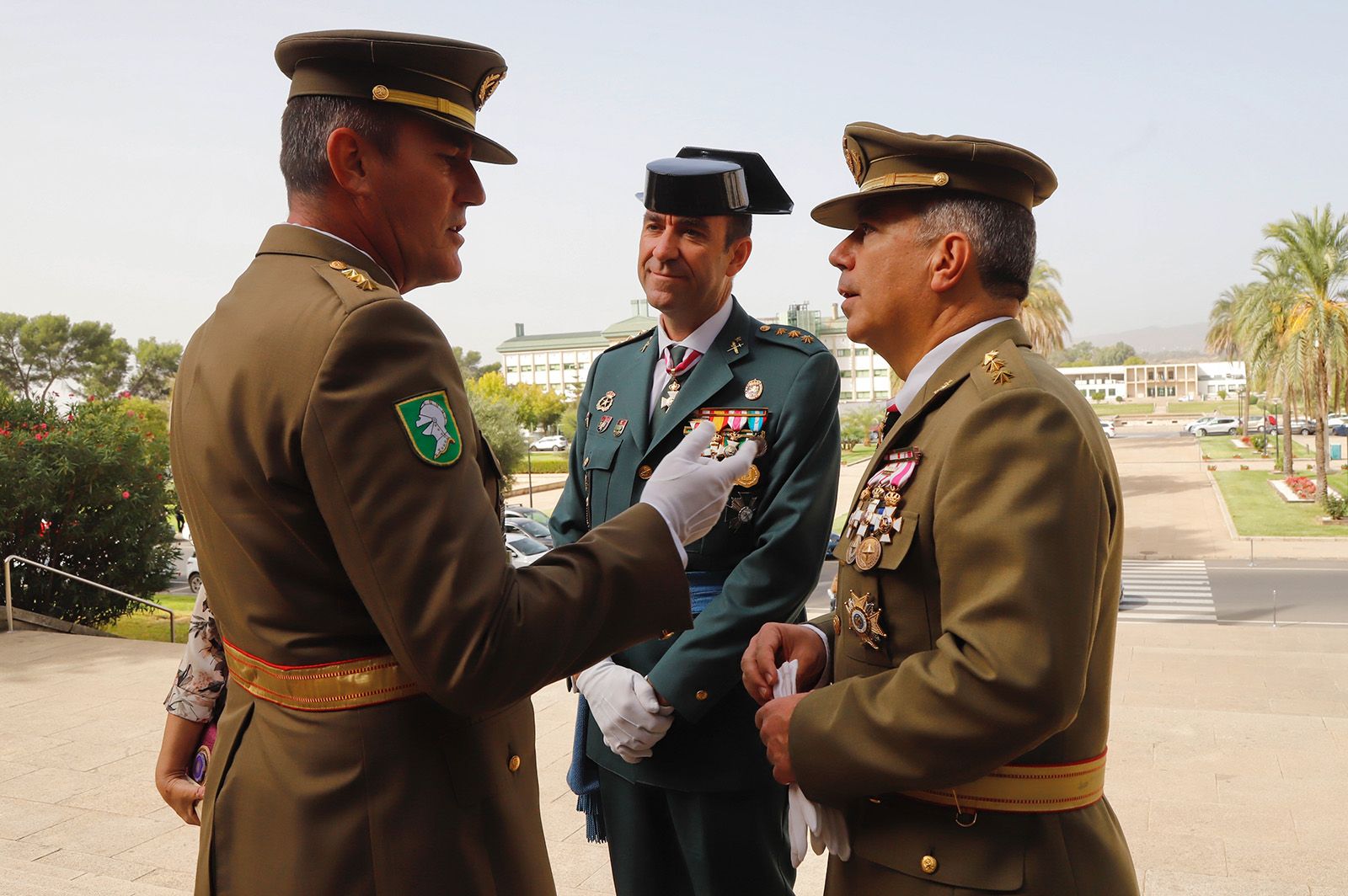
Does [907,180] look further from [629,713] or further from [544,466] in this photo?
[544,466]

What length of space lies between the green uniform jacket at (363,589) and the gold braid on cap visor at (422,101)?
0.27 m

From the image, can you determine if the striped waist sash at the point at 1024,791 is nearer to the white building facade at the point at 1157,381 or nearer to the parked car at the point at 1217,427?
the parked car at the point at 1217,427

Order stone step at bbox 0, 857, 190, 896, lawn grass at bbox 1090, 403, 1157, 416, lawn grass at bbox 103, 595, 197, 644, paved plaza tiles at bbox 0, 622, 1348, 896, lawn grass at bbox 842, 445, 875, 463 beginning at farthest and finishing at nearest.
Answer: lawn grass at bbox 1090, 403, 1157, 416 < lawn grass at bbox 842, 445, 875, 463 < lawn grass at bbox 103, 595, 197, 644 < paved plaza tiles at bbox 0, 622, 1348, 896 < stone step at bbox 0, 857, 190, 896

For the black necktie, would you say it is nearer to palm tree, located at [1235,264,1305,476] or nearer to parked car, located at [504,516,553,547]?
parked car, located at [504,516,553,547]

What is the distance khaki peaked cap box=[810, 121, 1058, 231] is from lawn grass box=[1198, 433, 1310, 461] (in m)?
48.0

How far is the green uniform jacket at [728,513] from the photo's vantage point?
2.71m

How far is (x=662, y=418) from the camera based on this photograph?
305 centimetres

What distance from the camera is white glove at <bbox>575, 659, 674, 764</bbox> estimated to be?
105 inches

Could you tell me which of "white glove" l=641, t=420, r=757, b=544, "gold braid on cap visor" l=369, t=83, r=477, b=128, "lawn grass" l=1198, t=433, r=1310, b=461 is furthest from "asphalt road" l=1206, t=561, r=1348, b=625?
"lawn grass" l=1198, t=433, r=1310, b=461

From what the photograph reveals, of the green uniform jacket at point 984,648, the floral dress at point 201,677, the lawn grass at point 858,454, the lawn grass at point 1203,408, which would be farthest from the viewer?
the lawn grass at point 1203,408

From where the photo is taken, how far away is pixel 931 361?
2080 millimetres

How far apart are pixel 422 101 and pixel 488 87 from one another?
0.20m

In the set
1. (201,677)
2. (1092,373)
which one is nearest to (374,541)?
(201,677)

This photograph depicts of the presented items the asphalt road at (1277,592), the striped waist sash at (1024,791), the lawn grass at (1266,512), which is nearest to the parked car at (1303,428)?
the lawn grass at (1266,512)
